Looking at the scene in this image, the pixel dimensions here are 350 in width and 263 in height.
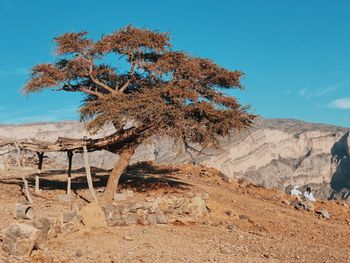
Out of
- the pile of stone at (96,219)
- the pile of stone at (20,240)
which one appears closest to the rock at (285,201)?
the pile of stone at (96,219)

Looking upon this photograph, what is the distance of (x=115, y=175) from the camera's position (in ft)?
70.7

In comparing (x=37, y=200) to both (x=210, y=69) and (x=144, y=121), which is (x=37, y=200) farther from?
(x=210, y=69)

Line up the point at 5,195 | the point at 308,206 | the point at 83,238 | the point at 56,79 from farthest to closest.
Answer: the point at 308,206
the point at 56,79
the point at 5,195
the point at 83,238

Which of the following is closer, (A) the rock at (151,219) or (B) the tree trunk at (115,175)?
(A) the rock at (151,219)

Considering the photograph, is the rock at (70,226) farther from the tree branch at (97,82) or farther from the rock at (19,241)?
the tree branch at (97,82)

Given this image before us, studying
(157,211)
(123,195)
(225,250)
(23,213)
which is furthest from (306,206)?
(23,213)

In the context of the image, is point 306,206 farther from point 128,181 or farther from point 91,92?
point 91,92

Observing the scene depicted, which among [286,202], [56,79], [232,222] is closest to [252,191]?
[286,202]

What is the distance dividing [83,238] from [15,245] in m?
2.89

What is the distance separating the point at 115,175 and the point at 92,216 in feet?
22.4

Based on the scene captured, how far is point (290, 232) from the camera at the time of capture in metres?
19.4

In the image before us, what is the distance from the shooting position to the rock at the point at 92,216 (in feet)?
47.8

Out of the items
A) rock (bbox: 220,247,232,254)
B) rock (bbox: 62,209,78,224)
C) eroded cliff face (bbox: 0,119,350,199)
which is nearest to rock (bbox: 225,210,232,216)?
rock (bbox: 220,247,232,254)

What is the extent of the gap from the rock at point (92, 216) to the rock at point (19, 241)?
11.2 ft
